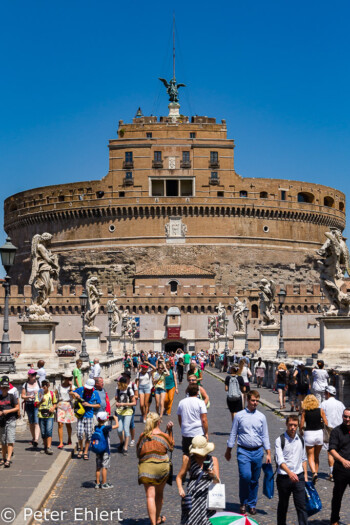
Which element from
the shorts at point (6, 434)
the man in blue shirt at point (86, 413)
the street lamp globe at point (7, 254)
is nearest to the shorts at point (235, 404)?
the man in blue shirt at point (86, 413)

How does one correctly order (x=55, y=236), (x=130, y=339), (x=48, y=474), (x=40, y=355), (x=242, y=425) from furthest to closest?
(x=55, y=236) < (x=130, y=339) < (x=40, y=355) < (x=48, y=474) < (x=242, y=425)

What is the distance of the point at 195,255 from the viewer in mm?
71375

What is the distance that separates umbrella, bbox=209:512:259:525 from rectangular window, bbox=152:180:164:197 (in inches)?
2724

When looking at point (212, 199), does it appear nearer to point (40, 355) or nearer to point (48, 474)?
point (40, 355)

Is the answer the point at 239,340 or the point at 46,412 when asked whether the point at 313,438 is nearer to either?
the point at 46,412

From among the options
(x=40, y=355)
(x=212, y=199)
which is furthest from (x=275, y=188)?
(x=40, y=355)

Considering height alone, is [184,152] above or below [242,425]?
above

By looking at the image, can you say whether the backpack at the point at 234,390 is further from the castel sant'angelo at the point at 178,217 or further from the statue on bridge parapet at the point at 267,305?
the castel sant'angelo at the point at 178,217

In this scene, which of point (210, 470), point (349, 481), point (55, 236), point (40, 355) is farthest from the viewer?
point (55, 236)

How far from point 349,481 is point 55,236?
71.2m

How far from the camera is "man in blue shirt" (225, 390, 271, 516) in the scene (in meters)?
6.82

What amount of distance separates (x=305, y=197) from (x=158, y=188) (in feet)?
53.7

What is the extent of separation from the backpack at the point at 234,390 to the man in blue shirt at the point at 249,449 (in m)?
4.26

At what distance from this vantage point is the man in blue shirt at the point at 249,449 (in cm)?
682
